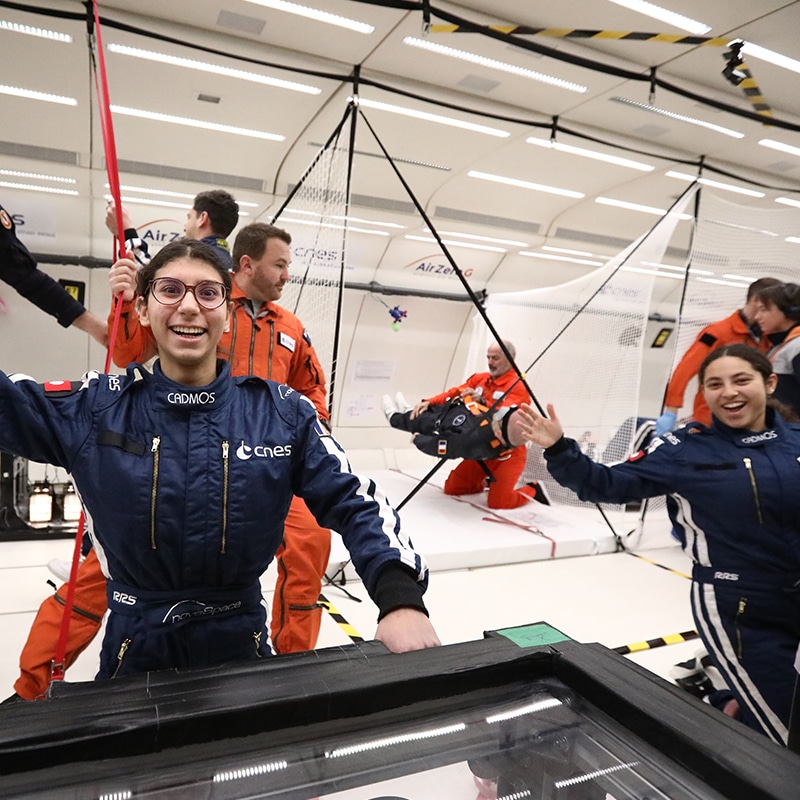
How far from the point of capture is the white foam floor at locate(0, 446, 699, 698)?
339 centimetres

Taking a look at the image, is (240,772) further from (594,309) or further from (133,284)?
(594,309)

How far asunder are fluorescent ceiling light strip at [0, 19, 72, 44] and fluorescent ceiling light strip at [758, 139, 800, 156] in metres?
6.29

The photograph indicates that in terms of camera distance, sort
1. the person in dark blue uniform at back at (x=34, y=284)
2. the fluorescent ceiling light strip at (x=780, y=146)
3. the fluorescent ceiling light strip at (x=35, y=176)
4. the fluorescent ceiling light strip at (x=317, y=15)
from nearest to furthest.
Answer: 1. the person in dark blue uniform at back at (x=34, y=284)
2. the fluorescent ceiling light strip at (x=317, y=15)
3. the fluorescent ceiling light strip at (x=780, y=146)
4. the fluorescent ceiling light strip at (x=35, y=176)

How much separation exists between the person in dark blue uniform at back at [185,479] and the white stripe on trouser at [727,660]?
1.54 meters

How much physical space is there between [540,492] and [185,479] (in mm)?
5102

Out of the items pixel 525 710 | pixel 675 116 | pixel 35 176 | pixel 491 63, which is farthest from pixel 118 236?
pixel 35 176

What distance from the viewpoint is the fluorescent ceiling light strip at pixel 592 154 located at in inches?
261

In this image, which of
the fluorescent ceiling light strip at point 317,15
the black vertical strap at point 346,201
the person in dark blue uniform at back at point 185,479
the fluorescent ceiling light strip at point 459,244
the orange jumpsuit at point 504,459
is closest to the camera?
the person in dark blue uniform at back at point 185,479

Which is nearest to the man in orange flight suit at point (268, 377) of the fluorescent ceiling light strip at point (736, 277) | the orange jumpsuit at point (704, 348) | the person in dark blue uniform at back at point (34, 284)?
the person in dark blue uniform at back at point (34, 284)

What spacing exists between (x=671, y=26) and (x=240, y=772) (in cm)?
516

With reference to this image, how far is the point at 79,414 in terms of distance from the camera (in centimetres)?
146

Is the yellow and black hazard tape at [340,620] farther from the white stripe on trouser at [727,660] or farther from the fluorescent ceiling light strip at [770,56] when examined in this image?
the fluorescent ceiling light strip at [770,56]

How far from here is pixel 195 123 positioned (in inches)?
244

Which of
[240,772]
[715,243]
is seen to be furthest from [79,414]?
[715,243]
